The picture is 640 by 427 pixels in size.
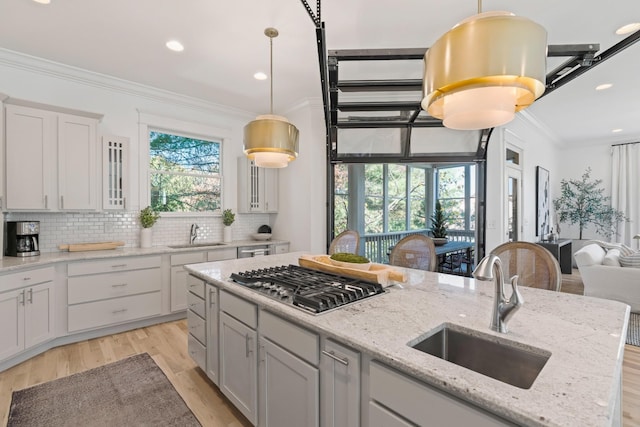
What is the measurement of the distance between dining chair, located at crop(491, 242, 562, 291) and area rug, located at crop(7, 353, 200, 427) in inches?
89.3

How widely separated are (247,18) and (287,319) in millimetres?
2428

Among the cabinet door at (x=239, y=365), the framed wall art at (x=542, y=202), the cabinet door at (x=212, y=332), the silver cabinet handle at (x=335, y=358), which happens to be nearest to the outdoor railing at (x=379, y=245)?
the framed wall art at (x=542, y=202)

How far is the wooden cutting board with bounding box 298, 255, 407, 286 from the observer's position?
175 centimetres

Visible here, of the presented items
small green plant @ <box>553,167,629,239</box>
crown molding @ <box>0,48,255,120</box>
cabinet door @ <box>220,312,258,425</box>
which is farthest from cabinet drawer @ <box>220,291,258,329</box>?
small green plant @ <box>553,167,629,239</box>

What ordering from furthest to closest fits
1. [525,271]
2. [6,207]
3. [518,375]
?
[6,207] < [525,271] < [518,375]

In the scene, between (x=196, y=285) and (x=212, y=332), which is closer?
(x=212, y=332)

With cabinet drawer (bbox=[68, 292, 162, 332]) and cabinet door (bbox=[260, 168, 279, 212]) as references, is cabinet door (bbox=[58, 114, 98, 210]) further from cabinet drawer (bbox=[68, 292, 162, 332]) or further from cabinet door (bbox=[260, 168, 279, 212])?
cabinet door (bbox=[260, 168, 279, 212])

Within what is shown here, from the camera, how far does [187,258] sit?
147 inches

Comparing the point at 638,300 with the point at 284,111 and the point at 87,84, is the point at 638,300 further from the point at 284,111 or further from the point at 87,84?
the point at 87,84

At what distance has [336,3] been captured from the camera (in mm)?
2320

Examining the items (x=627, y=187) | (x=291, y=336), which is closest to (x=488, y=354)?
(x=291, y=336)

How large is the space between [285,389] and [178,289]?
2709 millimetres

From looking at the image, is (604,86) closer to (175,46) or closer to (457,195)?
(457,195)

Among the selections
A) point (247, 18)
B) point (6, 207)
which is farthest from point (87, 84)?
point (247, 18)
